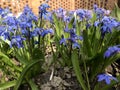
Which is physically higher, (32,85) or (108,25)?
(108,25)

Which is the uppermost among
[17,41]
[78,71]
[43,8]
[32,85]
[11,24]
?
[43,8]

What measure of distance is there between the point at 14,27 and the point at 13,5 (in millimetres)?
2203

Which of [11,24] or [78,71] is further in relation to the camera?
[11,24]

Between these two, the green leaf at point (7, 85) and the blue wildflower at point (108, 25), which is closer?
the blue wildflower at point (108, 25)

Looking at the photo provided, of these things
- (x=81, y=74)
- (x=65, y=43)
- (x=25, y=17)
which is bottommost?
(x=81, y=74)

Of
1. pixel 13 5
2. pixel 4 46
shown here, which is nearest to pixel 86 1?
pixel 13 5

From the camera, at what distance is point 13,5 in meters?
5.32

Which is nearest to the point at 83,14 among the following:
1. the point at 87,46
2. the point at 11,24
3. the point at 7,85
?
the point at 87,46

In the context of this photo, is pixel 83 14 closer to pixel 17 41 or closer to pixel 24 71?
pixel 17 41

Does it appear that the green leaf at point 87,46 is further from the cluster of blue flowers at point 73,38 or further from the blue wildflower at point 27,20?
the blue wildflower at point 27,20

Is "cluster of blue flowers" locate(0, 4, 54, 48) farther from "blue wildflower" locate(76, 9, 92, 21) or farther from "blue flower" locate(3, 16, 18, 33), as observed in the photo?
"blue wildflower" locate(76, 9, 92, 21)

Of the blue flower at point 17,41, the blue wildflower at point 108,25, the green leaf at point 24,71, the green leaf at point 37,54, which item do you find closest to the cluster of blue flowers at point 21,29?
the blue flower at point 17,41

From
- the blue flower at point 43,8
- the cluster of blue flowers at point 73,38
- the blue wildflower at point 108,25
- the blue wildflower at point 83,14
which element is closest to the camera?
the blue wildflower at point 108,25

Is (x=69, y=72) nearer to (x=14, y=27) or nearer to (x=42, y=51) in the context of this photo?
(x=42, y=51)
